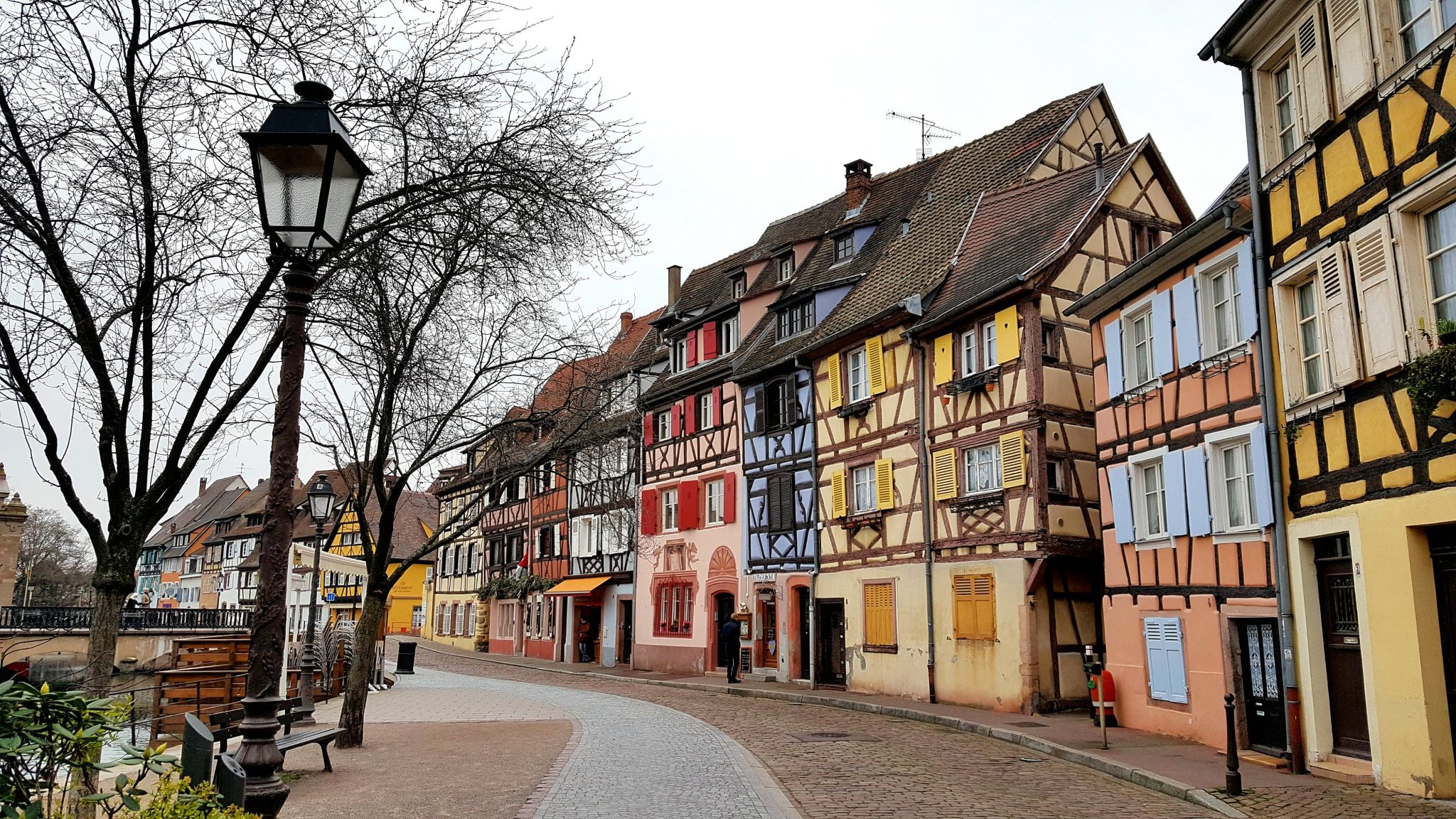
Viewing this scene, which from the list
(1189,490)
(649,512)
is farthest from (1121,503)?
A: (649,512)

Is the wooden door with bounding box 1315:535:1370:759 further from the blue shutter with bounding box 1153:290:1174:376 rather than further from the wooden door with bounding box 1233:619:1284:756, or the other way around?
the blue shutter with bounding box 1153:290:1174:376

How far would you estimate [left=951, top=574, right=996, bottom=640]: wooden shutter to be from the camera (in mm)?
20391

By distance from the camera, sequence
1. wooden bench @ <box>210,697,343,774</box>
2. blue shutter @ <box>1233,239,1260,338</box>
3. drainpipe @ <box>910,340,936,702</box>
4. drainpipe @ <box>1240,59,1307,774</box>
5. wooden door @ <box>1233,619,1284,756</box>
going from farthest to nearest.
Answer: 1. drainpipe @ <box>910,340,936,702</box>
2. wooden door @ <box>1233,619,1284,756</box>
3. blue shutter @ <box>1233,239,1260,338</box>
4. drainpipe @ <box>1240,59,1307,774</box>
5. wooden bench @ <box>210,697,343,774</box>

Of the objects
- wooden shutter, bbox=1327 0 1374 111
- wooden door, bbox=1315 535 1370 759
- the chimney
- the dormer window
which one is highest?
the chimney

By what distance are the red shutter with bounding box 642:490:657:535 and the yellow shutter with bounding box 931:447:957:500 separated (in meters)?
13.2

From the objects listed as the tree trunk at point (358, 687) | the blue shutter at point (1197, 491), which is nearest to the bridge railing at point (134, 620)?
the tree trunk at point (358, 687)

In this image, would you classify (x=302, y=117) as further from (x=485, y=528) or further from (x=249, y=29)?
(x=485, y=528)

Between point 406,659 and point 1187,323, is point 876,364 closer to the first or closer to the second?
point 1187,323

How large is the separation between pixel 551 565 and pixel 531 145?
34.0 metres

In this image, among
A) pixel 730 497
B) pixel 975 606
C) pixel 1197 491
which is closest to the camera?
pixel 1197 491

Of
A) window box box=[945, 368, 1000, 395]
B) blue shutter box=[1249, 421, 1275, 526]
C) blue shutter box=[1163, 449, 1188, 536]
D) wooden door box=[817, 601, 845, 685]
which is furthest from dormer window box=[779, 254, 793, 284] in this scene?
blue shutter box=[1249, 421, 1275, 526]

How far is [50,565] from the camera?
3155 inches

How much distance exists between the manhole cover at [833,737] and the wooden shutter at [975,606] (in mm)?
4574

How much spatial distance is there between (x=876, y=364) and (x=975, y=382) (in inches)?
140
